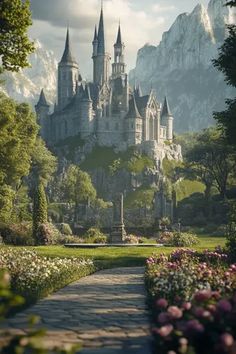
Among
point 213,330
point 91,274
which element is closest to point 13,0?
point 91,274

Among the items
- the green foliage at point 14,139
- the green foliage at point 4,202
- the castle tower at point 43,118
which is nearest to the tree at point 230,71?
the green foliage at point 14,139

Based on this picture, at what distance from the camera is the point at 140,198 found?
3831 inches

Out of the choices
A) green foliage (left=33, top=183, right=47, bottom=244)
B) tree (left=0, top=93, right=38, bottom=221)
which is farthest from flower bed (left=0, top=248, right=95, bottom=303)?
green foliage (left=33, top=183, right=47, bottom=244)

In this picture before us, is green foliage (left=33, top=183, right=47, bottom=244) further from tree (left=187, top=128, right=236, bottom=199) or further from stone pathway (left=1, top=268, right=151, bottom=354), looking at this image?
tree (left=187, top=128, right=236, bottom=199)

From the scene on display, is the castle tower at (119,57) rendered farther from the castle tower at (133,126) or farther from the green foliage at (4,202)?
the green foliage at (4,202)

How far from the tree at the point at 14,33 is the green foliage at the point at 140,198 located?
69.3 m

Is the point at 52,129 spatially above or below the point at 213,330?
above

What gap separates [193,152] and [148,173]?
34.5 metres

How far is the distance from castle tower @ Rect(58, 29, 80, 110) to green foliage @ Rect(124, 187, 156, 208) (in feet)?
133

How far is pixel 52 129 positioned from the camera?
5182 inches

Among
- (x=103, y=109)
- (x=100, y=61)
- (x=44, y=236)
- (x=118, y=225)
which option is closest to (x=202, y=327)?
(x=44, y=236)

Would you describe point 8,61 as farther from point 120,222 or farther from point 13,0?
point 120,222

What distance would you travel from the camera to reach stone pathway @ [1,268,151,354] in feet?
23.2

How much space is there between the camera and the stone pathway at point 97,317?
7.07 metres
